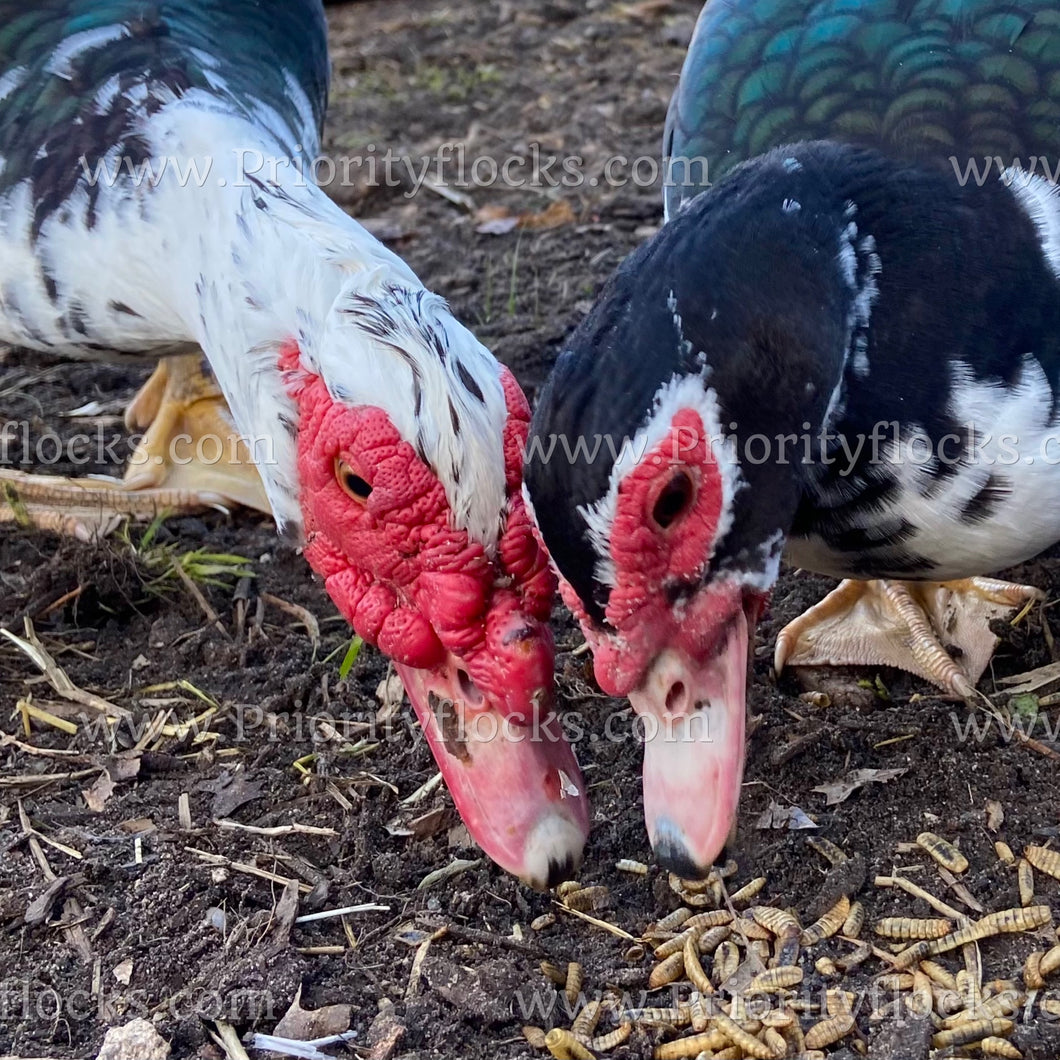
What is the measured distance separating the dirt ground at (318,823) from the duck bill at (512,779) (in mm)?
190

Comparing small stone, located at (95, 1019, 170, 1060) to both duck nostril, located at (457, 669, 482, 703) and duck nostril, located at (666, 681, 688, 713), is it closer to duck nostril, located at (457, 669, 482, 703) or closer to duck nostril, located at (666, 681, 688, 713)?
duck nostril, located at (457, 669, 482, 703)

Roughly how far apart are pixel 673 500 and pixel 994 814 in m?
1.16

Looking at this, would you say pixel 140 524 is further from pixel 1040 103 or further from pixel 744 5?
pixel 1040 103

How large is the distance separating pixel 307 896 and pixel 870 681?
5.00 feet

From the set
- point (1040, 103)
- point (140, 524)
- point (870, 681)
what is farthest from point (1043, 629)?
point (140, 524)

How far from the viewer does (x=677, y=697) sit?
2672 mm

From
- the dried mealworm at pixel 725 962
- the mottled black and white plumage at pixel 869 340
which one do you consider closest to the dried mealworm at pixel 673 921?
the dried mealworm at pixel 725 962

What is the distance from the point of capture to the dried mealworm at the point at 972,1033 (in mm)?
2502

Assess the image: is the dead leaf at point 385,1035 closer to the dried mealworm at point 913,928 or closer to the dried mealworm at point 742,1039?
the dried mealworm at point 742,1039

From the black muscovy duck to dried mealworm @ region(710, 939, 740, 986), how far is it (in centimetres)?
24

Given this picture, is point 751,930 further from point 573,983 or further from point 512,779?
point 512,779

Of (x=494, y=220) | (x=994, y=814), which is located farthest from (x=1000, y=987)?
(x=494, y=220)

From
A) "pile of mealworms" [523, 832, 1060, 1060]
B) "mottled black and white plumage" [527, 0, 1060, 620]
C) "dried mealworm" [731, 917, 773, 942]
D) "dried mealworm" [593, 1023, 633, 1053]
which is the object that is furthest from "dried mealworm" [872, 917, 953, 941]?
"mottled black and white plumage" [527, 0, 1060, 620]

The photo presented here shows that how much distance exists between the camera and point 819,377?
102 inches
